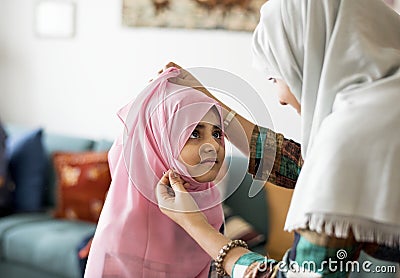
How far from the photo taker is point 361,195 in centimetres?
108

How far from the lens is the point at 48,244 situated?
3248 mm

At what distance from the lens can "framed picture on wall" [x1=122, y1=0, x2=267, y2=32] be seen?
138 inches

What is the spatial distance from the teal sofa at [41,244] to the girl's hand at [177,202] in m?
1.88

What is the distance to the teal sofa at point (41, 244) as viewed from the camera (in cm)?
317

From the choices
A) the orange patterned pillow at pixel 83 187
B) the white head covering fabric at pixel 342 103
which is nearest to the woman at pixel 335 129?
the white head covering fabric at pixel 342 103

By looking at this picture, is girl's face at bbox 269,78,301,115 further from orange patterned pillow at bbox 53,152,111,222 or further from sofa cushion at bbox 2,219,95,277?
orange patterned pillow at bbox 53,152,111,222

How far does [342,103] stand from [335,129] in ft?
0.20

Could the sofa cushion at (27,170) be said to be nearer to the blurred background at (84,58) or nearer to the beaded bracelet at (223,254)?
the blurred background at (84,58)

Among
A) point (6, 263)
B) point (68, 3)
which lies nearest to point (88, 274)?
point (6, 263)

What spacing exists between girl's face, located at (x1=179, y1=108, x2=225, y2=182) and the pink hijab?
0.6 inches

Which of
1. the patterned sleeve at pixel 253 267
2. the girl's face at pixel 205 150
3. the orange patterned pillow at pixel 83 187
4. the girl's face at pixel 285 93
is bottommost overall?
the orange patterned pillow at pixel 83 187

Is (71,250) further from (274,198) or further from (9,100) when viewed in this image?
(9,100)

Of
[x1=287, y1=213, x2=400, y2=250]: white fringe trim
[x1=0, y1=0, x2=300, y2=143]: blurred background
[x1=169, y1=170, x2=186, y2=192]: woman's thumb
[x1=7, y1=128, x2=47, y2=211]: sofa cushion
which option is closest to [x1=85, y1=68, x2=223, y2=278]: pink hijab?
[x1=169, y1=170, x2=186, y2=192]: woman's thumb

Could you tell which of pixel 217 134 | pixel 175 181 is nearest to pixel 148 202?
pixel 175 181
